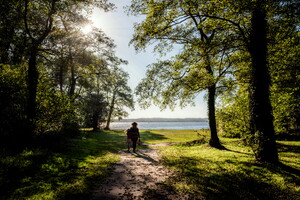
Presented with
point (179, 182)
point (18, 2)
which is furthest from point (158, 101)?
point (18, 2)

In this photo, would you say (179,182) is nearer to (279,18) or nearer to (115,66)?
(279,18)

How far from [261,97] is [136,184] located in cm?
828

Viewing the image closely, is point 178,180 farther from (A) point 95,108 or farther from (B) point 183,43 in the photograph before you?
(A) point 95,108

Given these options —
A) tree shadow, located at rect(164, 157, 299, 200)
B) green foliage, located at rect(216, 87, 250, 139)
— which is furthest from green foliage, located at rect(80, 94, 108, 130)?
tree shadow, located at rect(164, 157, 299, 200)

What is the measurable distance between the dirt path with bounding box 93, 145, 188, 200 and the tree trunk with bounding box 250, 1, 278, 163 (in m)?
5.61

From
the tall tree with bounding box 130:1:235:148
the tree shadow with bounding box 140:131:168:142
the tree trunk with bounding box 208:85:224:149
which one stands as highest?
the tall tree with bounding box 130:1:235:148

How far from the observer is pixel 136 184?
625 centimetres

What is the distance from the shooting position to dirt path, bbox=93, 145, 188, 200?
5.25 m

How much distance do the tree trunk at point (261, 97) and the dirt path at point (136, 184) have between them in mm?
5605

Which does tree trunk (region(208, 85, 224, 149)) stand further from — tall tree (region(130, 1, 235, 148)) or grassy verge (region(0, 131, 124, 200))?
grassy verge (region(0, 131, 124, 200))

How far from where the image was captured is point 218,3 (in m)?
7.68

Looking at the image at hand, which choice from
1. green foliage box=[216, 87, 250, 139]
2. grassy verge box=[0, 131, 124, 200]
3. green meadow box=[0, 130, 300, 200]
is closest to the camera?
grassy verge box=[0, 131, 124, 200]

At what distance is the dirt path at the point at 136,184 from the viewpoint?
5.25m

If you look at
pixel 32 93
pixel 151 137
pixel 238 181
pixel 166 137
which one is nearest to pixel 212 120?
pixel 238 181
